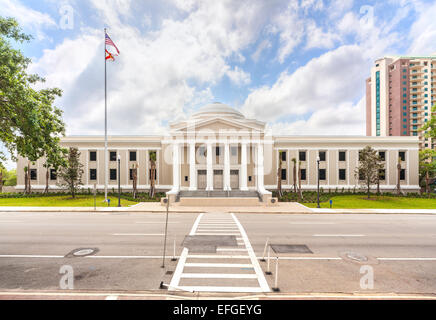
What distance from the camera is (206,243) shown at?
10719 mm

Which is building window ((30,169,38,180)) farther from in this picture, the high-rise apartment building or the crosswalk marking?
the high-rise apartment building

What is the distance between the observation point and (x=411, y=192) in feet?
122

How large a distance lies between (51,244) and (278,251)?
11.8m

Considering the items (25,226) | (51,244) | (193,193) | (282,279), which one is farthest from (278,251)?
(193,193)

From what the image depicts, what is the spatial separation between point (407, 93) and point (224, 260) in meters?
118

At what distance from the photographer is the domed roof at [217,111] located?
4158 centimetres

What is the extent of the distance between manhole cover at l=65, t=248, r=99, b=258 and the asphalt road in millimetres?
238

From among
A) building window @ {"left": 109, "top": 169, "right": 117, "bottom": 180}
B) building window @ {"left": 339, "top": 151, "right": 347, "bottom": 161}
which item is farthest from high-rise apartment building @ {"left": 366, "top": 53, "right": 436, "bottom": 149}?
building window @ {"left": 109, "top": 169, "right": 117, "bottom": 180}

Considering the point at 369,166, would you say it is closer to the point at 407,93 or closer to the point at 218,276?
the point at 218,276

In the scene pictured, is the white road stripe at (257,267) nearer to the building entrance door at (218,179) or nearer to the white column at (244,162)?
the white column at (244,162)

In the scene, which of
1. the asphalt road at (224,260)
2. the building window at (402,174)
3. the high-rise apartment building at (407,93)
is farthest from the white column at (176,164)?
Result: the high-rise apartment building at (407,93)

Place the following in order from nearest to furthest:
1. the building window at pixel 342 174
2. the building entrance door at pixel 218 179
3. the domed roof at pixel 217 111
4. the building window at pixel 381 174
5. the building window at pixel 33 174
Answer: the building window at pixel 381 174 < the building entrance door at pixel 218 179 < the building window at pixel 33 174 < the building window at pixel 342 174 < the domed roof at pixel 217 111

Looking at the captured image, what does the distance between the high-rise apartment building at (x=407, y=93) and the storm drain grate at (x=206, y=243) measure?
10726 cm
